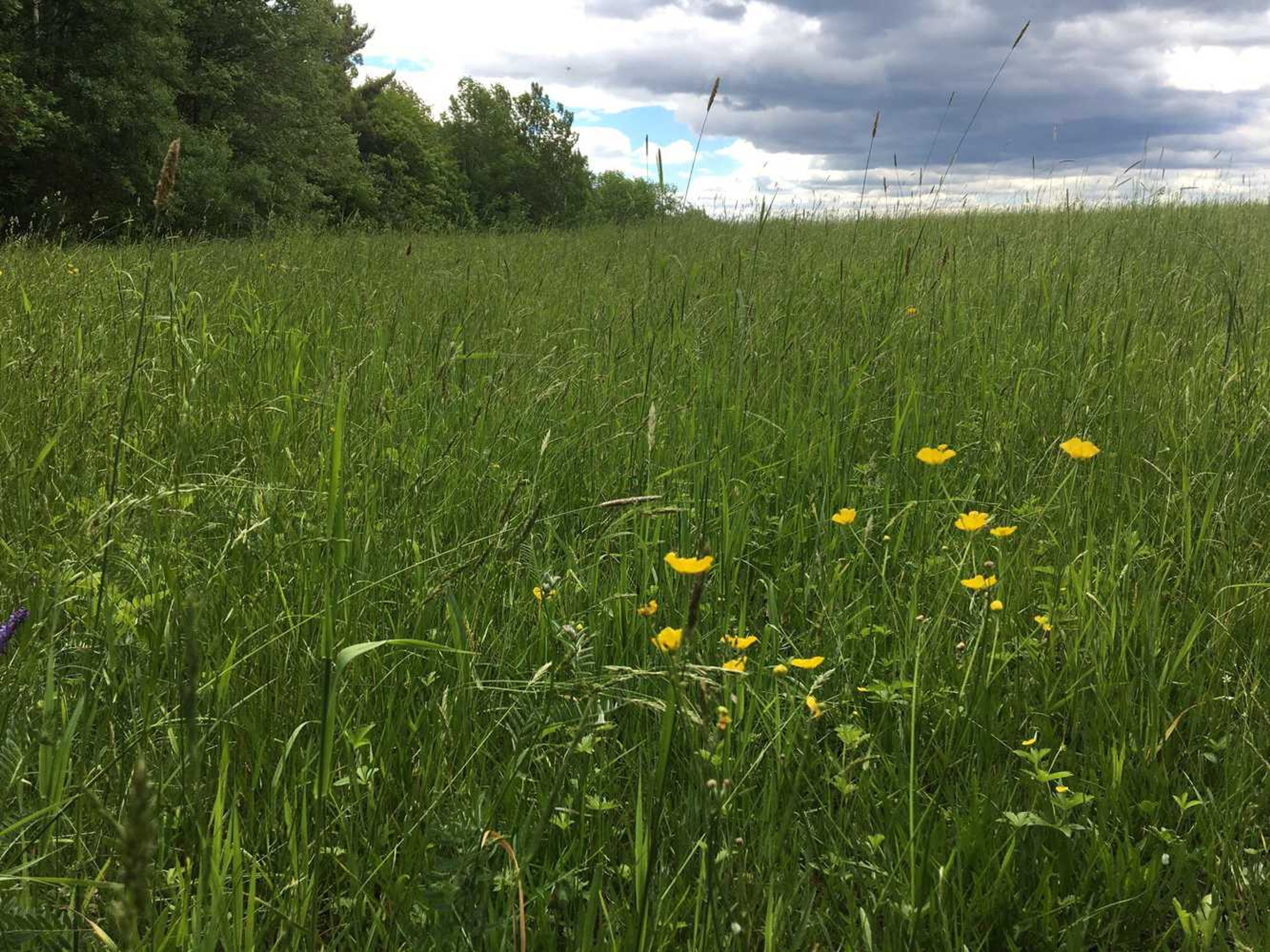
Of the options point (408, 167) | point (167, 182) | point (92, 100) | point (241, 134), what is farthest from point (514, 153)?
point (167, 182)

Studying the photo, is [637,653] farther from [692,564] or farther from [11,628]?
[11,628]

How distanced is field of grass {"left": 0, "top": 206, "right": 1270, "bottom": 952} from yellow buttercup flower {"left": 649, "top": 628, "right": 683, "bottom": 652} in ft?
0.09

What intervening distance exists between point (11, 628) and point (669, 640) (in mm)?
846

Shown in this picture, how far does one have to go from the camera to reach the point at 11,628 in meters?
0.96

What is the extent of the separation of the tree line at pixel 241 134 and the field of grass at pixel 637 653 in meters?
5.51

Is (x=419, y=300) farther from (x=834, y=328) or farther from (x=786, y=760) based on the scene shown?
(x=786, y=760)

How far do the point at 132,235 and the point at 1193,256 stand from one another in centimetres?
1532

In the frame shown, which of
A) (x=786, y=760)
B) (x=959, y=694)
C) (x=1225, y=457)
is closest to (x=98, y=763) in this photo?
(x=786, y=760)

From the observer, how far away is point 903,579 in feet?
5.19

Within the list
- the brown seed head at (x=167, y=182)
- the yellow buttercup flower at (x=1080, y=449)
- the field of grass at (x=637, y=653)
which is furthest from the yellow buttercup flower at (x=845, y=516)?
the brown seed head at (x=167, y=182)

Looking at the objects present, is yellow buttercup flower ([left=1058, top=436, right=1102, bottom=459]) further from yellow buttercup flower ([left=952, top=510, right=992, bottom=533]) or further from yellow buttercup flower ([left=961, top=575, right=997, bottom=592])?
yellow buttercup flower ([left=961, top=575, right=997, bottom=592])

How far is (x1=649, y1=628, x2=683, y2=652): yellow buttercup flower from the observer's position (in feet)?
2.46

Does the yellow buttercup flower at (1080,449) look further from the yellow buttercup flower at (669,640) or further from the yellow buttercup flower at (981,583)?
the yellow buttercup flower at (669,640)

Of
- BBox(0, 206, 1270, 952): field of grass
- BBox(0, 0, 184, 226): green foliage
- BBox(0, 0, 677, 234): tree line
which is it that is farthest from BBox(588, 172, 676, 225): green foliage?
BBox(0, 206, 1270, 952): field of grass
